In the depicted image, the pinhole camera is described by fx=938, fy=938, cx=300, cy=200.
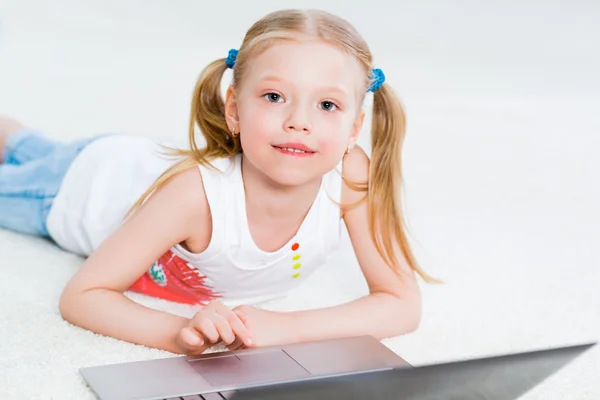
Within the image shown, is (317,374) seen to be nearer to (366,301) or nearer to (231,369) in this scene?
(231,369)

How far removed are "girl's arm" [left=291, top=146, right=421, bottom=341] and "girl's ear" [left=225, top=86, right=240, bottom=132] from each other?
203mm

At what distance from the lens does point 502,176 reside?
2.22m

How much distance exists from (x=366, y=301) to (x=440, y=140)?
4.04ft

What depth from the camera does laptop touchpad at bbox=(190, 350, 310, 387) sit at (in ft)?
3.29

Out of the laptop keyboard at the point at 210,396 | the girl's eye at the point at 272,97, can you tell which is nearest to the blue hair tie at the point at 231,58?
the girl's eye at the point at 272,97

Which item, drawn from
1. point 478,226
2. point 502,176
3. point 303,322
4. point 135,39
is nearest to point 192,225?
point 303,322

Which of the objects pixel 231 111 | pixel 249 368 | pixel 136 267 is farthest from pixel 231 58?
pixel 249 368

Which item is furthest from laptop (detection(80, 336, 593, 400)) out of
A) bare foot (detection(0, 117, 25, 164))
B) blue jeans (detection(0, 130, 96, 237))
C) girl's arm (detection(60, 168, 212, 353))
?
bare foot (detection(0, 117, 25, 164))

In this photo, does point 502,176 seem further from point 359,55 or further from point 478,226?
point 359,55

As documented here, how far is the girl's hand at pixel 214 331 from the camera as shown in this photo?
1099mm

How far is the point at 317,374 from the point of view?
3.41ft

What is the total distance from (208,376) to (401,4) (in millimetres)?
2249

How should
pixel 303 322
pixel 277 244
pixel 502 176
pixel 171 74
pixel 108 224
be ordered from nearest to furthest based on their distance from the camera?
pixel 303 322 < pixel 277 244 < pixel 108 224 < pixel 502 176 < pixel 171 74

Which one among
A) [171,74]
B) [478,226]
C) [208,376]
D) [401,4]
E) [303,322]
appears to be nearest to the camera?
[208,376]
